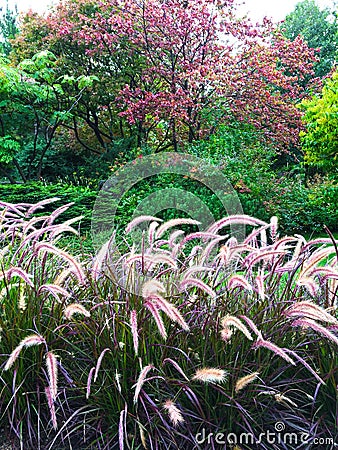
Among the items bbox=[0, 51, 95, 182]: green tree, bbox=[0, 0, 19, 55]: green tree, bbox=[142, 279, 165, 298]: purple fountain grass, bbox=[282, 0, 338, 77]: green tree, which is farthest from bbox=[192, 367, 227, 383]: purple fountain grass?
bbox=[282, 0, 338, 77]: green tree

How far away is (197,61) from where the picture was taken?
30.9 ft

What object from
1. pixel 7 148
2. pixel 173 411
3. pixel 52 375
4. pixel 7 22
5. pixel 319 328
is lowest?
pixel 173 411

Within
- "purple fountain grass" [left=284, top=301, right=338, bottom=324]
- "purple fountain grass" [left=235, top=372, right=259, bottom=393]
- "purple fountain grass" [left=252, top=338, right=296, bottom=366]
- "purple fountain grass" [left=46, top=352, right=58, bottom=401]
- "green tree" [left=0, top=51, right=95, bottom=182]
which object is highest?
"green tree" [left=0, top=51, right=95, bottom=182]

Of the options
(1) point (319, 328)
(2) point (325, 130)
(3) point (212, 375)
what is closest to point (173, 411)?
(3) point (212, 375)

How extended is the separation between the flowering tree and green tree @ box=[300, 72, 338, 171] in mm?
2214

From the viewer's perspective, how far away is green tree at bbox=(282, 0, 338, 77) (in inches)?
782

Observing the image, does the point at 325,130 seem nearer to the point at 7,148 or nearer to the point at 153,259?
the point at 153,259

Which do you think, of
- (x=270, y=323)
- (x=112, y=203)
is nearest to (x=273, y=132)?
(x=112, y=203)

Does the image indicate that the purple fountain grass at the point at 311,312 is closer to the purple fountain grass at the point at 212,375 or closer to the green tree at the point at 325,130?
the purple fountain grass at the point at 212,375

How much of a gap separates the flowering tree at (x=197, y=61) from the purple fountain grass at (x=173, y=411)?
7837mm

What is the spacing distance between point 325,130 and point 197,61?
138 inches

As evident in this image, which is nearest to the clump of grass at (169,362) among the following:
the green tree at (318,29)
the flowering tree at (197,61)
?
the flowering tree at (197,61)

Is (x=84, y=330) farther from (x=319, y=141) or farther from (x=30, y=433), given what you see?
(x=319, y=141)

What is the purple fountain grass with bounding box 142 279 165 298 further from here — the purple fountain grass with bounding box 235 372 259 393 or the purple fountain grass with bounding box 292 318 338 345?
the purple fountain grass with bounding box 292 318 338 345
